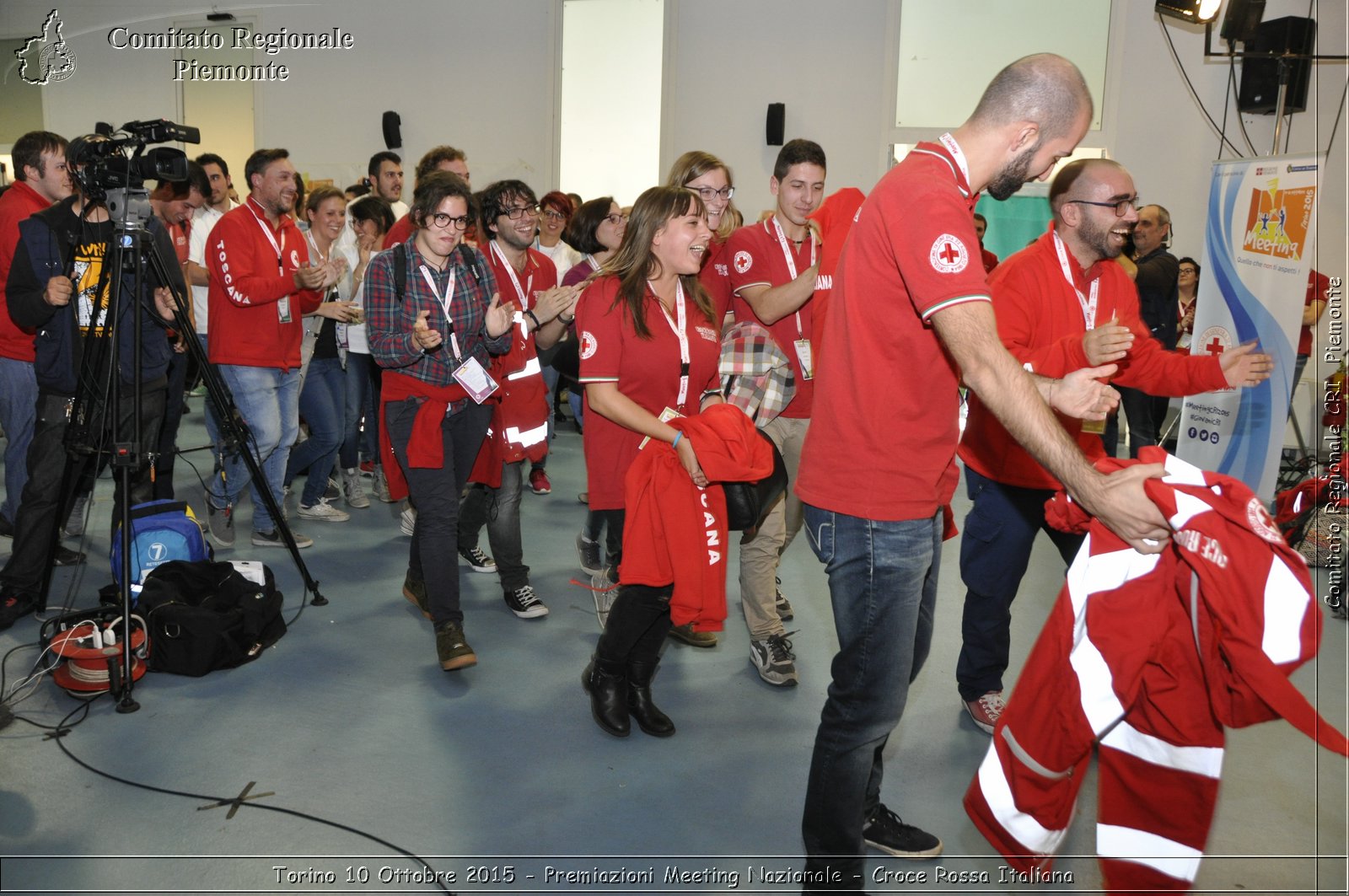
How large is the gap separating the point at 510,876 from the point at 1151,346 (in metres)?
2.39

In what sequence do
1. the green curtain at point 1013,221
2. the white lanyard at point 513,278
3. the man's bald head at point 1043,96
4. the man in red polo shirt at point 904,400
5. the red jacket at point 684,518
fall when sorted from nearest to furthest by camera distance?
the man in red polo shirt at point 904,400, the man's bald head at point 1043,96, the red jacket at point 684,518, the white lanyard at point 513,278, the green curtain at point 1013,221

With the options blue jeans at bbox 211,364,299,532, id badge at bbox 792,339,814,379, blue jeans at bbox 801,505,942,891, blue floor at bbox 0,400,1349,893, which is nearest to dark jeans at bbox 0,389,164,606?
blue floor at bbox 0,400,1349,893

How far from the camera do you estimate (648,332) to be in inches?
119

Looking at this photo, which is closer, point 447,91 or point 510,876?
point 510,876

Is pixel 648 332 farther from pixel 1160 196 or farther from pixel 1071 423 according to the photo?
pixel 1160 196

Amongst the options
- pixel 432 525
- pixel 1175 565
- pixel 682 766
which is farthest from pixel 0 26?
pixel 1175 565

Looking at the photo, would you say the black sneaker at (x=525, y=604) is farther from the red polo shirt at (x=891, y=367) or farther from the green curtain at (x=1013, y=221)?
the green curtain at (x=1013, y=221)

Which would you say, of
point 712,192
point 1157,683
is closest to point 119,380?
point 712,192

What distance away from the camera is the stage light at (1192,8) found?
8.27m

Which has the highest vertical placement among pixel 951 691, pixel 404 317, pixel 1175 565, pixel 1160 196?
pixel 1160 196

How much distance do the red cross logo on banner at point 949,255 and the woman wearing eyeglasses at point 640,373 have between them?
118 centimetres

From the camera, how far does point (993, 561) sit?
319cm

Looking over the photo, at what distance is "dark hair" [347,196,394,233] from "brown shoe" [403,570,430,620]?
2546 mm

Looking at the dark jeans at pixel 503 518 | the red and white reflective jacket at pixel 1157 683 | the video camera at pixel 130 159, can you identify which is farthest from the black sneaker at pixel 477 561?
the red and white reflective jacket at pixel 1157 683
